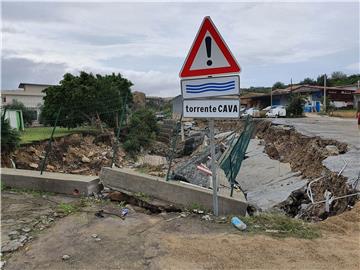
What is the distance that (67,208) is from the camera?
4.75 m

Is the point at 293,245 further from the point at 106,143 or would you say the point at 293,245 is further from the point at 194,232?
the point at 106,143

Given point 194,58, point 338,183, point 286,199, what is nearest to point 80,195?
point 194,58

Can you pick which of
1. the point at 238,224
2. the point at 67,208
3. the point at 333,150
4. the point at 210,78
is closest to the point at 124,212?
the point at 67,208

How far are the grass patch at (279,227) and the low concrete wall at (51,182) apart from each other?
282cm

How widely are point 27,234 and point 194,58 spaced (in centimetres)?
301

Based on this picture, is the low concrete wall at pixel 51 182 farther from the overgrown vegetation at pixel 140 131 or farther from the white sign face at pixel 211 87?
the overgrown vegetation at pixel 140 131

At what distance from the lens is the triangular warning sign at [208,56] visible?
379 centimetres

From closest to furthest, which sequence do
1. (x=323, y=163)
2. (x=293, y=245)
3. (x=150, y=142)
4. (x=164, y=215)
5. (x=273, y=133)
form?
(x=293, y=245) → (x=164, y=215) → (x=323, y=163) → (x=273, y=133) → (x=150, y=142)

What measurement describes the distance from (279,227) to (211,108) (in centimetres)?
171

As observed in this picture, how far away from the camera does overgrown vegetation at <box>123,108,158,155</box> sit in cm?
1988

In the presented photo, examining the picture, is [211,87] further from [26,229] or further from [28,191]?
[28,191]

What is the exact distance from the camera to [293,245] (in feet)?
11.1

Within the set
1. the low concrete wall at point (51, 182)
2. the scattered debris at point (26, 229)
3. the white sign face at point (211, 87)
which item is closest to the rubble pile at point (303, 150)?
the white sign face at point (211, 87)

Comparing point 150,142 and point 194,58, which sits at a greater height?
point 194,58
